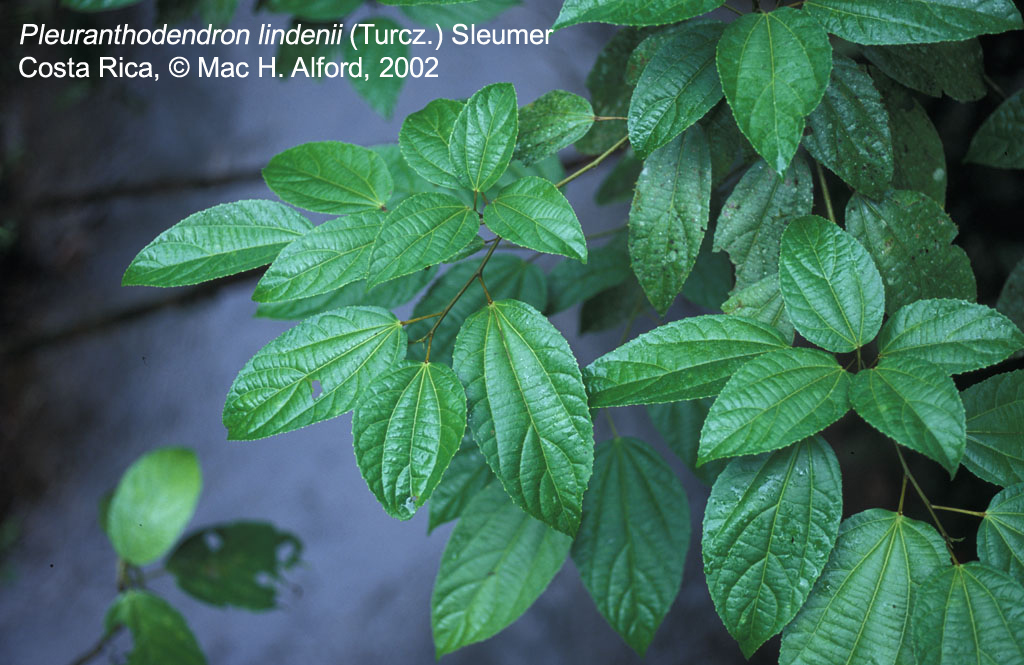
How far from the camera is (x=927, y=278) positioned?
60 centimetres

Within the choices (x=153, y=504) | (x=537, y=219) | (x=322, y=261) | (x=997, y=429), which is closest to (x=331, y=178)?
(x=322, y=261)

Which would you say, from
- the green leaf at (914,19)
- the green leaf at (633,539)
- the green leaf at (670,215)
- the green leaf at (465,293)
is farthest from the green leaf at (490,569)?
the green leaf at (914,19)

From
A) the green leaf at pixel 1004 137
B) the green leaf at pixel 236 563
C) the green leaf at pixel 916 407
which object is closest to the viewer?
the green leaf at pixel 916 407

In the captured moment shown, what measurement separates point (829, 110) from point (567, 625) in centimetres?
98

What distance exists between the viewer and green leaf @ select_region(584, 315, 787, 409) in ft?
1.74

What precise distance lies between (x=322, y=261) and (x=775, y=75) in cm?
35

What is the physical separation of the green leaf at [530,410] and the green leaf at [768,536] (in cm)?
10

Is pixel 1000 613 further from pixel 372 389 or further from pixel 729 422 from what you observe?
pixel 372 389

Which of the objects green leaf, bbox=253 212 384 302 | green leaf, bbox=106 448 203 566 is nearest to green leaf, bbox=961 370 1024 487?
green leaf, bbox=253 212 384 302

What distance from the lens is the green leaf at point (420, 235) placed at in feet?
1.75

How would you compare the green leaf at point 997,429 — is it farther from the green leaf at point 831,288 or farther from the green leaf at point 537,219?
the green leaf at point 537,219

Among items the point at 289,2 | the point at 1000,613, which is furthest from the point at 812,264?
the point at 289,2

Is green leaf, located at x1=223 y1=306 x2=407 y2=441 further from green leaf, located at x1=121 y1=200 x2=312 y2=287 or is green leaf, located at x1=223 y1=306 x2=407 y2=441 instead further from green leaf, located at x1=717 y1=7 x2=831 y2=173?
green leaf, located at x1=717 y1=7 x2=831 y2=173

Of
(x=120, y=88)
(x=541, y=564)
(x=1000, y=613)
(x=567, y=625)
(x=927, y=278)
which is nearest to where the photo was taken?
(x=1000, y=613)
